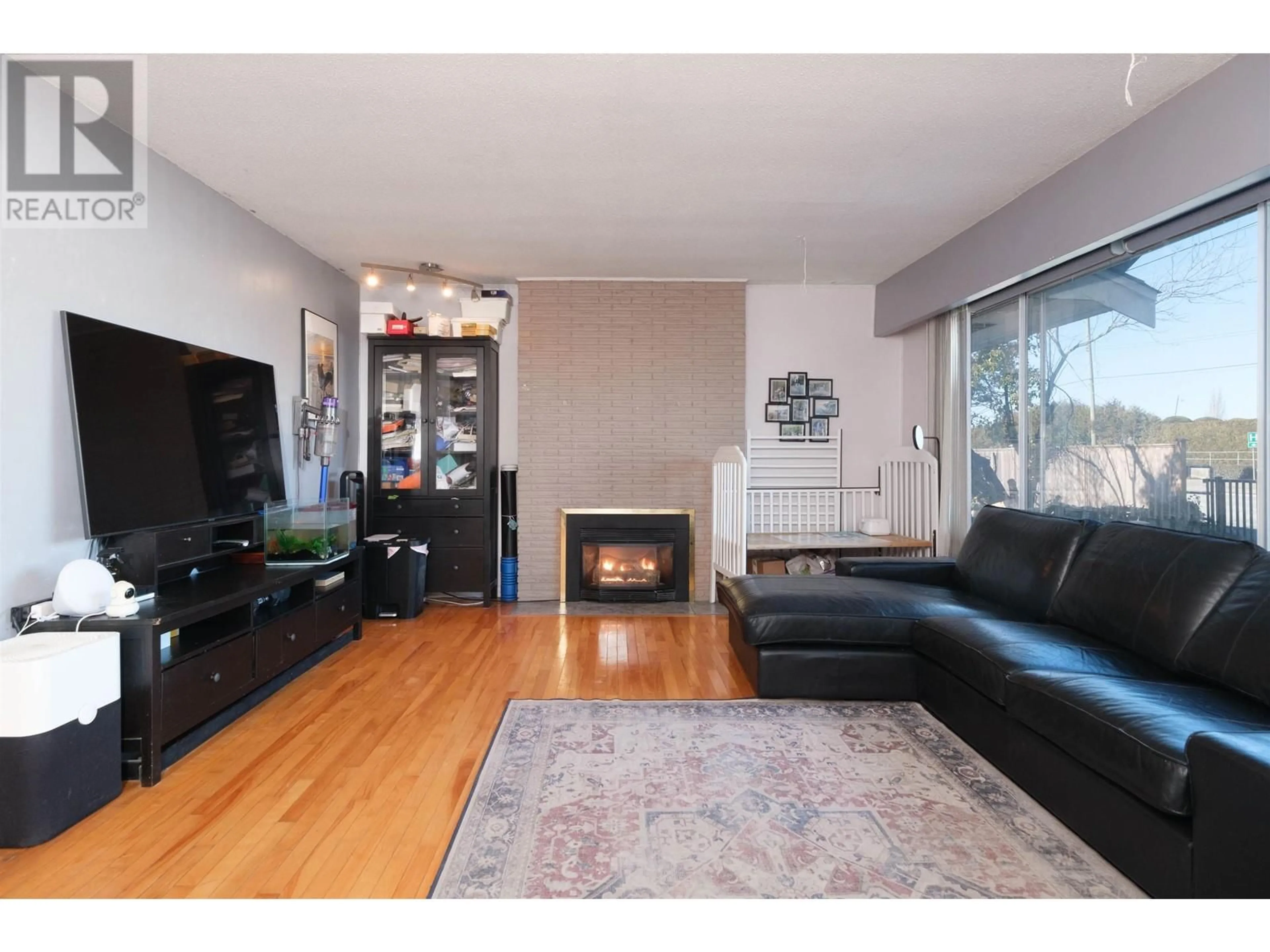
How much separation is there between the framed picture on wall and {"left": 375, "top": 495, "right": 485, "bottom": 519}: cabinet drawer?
910 mm

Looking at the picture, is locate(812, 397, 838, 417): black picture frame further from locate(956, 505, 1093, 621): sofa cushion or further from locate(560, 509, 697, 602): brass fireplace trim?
locate(956, 505, 1093, 621): sofa cushion

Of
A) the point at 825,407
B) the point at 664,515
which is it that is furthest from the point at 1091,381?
the point at 664,515

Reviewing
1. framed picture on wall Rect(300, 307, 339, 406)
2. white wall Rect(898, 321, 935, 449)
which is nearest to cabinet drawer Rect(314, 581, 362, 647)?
framed picture on wall Rect(300, 307, 339, 406)

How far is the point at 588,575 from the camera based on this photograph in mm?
5766

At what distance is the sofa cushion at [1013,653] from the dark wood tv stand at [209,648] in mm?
2898

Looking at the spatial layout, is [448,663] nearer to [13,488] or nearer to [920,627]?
[13,488]

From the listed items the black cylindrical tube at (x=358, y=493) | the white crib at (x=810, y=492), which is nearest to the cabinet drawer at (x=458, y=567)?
the black cylindrical tube at (x=358, y=493)

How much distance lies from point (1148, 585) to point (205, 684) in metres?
3.57

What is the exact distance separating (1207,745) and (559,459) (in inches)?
184

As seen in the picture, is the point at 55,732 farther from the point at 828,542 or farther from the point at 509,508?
the point at 828,542

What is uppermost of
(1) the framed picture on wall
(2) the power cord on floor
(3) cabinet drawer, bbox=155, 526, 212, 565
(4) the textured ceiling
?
(4) the textured ceiling

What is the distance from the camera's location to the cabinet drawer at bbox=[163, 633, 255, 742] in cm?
260

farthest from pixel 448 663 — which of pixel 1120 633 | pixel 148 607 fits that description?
pixel 1120 633

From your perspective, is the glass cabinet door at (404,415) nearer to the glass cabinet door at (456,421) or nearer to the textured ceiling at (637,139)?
the glass cabinet door at (456,421)
